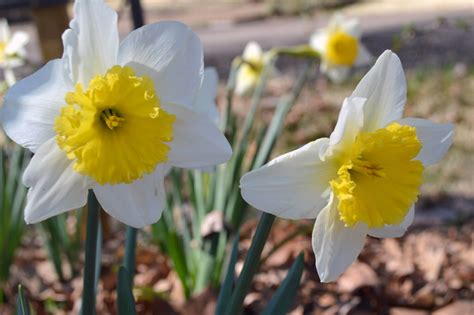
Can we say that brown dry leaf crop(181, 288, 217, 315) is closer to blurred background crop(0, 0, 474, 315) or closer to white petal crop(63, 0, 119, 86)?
blurred background crop(0, 0, 474, 315)

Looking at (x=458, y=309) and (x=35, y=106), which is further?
(x=458, y=309)

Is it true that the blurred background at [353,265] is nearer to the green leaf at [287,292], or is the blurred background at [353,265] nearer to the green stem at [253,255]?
the green leaf at [287,292]

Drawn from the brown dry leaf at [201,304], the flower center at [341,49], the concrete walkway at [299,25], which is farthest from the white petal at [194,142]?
the concrete walkway at [299,25]

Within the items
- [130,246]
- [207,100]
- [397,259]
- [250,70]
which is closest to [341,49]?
[250,70]

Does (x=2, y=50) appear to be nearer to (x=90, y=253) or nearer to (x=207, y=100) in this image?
(x=207, y=100)

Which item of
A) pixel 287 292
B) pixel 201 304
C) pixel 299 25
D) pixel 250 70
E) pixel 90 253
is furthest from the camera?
pixel 299 25
